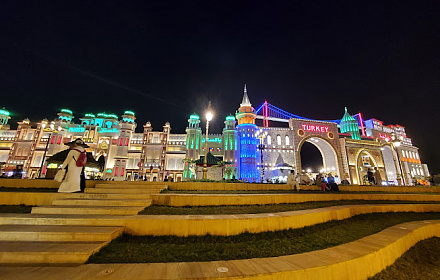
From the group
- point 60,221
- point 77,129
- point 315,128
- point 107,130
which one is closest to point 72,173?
point 60,221

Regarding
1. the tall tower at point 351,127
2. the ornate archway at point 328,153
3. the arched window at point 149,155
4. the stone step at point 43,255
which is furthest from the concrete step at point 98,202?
the tall tower at point 351,127

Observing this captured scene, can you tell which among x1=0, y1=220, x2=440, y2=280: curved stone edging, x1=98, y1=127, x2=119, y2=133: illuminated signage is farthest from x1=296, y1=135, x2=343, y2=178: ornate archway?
x1=98, y1=127, x2=119, y2=133: illuminated signage

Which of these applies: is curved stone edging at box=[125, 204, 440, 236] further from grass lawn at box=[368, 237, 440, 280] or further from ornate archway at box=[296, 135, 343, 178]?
ornate archway at box=[296, 135, 343, 178]

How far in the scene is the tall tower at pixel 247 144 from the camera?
34.7 m

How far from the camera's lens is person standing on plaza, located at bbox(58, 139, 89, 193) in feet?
19.7

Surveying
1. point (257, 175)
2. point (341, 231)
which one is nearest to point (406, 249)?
point (341, 231)

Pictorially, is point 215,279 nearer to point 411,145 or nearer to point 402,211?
point 402,211

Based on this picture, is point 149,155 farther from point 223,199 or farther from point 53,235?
point 53,235

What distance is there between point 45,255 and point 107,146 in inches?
1668

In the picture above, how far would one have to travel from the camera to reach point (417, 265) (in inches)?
124

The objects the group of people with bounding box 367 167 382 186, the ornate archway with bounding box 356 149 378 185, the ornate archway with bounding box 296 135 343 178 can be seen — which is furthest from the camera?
the ornate archway with bounding box 356 149 378 185

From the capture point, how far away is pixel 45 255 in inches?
92.5

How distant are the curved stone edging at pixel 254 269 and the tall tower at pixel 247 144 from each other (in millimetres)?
31819

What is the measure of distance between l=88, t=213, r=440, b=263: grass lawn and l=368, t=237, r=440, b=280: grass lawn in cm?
62
